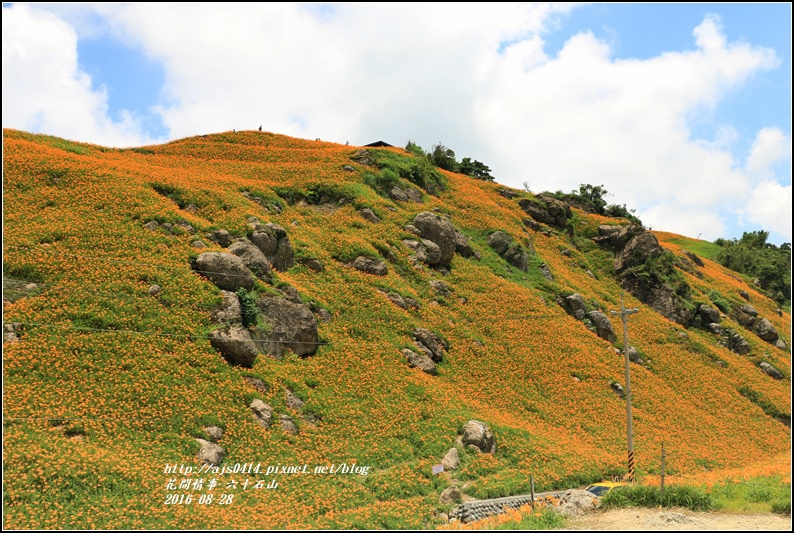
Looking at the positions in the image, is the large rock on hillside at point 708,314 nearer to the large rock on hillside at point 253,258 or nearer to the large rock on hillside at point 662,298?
the large rock on hillside at point 662,298

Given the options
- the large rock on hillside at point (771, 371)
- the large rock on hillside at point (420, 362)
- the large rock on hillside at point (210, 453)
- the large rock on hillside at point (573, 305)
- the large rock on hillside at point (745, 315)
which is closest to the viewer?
the large rock on hillside at point (210, 453)

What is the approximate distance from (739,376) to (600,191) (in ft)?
161

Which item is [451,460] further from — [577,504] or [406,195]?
[406,195]

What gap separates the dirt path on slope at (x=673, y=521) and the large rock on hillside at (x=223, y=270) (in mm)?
21724

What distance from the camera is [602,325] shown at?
52.4 meters

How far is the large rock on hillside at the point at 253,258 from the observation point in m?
33.7

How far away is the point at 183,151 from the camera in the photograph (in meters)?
61.2

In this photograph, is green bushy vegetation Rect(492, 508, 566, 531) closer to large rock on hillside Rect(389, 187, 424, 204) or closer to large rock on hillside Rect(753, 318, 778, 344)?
large rock on hillside Rect(389, 187, 424, 204)

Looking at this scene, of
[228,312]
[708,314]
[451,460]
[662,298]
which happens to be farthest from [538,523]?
[708,314]

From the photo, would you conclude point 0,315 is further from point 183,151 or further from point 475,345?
point 183,151

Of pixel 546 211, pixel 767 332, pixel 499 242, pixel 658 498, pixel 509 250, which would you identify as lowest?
pixel 658 498

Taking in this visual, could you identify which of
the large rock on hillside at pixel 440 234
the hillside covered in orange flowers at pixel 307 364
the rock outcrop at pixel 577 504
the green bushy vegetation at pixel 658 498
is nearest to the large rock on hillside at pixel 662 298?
the hillside covered in orange flowers at pixel 307 364

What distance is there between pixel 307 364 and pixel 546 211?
56.1m

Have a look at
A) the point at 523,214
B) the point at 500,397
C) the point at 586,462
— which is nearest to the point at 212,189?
the point at 500,397
